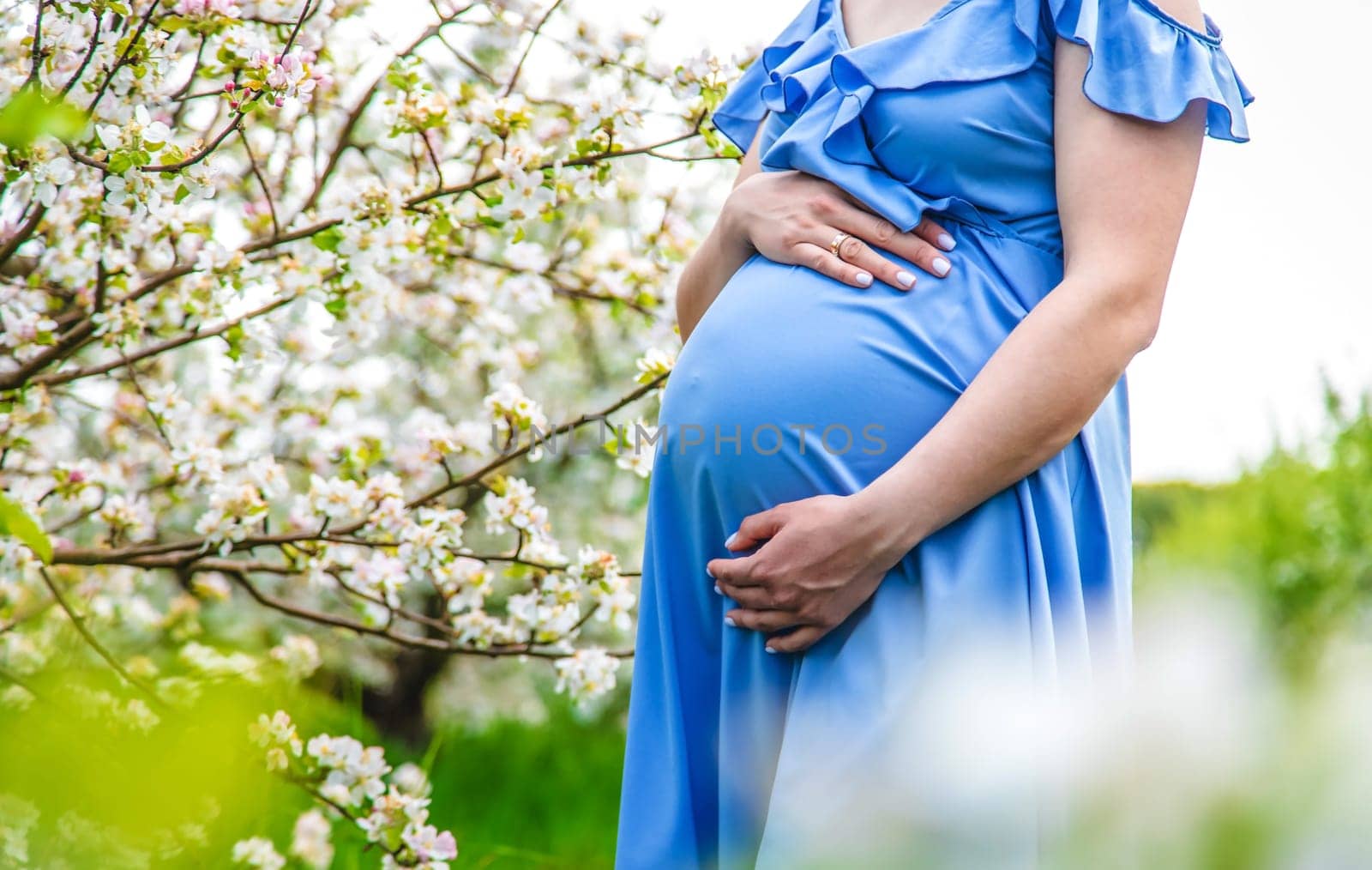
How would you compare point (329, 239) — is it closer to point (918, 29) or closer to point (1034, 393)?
point (918, 29)

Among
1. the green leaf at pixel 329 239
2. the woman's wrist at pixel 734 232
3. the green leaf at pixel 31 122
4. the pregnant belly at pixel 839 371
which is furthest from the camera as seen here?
the green leaf at pixel 329 239

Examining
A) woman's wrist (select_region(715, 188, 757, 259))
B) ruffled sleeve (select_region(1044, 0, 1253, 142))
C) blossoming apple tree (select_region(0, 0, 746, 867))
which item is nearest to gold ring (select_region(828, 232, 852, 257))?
woman's wrist (select_region(715, 188, 757, 259))

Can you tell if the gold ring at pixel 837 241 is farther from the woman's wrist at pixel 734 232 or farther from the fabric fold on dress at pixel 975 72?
the woman's wrist at pixel 734 232

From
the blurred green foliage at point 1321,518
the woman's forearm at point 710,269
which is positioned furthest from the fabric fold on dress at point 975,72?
the blurred green foliage at point 1321,518

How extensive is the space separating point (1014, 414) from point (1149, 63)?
41cm

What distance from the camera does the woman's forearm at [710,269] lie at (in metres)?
1.61

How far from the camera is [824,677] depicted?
1240 mm

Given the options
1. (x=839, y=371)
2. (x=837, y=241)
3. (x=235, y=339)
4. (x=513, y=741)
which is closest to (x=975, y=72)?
(x=837, y=241)

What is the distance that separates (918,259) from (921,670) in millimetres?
484

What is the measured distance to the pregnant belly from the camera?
1292mm

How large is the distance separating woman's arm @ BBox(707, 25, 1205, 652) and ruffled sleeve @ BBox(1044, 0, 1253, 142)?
0.02 meters

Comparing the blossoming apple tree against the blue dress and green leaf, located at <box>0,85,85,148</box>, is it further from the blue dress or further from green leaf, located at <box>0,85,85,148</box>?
green leaf, located at <box>0,85,85,148</box>

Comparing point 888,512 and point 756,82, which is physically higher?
point 756,82

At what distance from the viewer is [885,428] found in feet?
4.23
